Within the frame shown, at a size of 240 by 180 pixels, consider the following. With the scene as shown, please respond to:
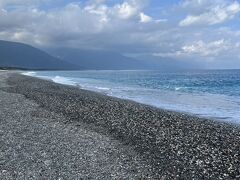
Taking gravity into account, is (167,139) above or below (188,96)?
above

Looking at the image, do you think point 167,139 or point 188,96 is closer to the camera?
point 167,139

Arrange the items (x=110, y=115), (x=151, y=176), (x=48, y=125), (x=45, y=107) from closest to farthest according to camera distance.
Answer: (x=151, y=176) < (x=48, y=125) < (x=110, y=115) < (x=45, y=107)

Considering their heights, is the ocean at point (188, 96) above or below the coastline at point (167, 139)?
below

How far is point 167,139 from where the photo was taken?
18.5 meters

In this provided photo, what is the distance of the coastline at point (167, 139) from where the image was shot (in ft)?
45.1

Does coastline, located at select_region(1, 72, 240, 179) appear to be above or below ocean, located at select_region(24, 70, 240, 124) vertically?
above

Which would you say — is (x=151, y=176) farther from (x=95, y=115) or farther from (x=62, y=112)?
(x=62, y=112)

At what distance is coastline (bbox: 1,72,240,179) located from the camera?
45.1 feet

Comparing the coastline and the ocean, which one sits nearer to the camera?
the coastline

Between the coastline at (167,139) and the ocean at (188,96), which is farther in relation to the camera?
the ocean at (188,96)

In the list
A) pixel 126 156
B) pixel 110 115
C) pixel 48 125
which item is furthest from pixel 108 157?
pixel 110 115

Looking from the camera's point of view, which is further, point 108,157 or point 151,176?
point 108,157

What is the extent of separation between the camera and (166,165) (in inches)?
562

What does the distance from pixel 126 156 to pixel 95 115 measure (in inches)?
445
